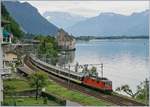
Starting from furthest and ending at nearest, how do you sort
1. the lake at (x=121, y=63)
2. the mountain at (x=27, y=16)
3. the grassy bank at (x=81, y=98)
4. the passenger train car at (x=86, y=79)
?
the lake at (x=121, y=63) → the passenger train car at (x=86, y=79) → the mountain at (x=27, y=16) → the grassy bank at (x=81, y=98)

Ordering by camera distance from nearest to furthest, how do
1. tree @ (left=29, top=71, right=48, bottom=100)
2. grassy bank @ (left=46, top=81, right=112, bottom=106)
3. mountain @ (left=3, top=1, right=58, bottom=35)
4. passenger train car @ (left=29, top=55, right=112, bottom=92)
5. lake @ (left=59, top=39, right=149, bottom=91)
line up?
grassy bank @ (left=46, top=81, right=112, bottom=106), mountain @ (left=3, top=1, right=58, bottom=35), tree @ (left=29, top=71, right=48, bottom=100), passenger train car @ (left=29, top=55, right=112, bottom=92), lake @ (left=59, top=39, right=149, bottom=91)

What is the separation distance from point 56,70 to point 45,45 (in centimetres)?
942

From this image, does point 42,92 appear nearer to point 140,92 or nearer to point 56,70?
point 140,92

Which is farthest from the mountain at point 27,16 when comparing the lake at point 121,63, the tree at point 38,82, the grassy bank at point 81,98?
the lake at point 121,63

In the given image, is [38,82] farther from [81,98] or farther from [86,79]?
[86,79]

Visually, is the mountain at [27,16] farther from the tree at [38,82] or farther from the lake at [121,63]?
the lake at [121,63]

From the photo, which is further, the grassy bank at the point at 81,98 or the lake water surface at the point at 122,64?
the lake water surface at the point at 122,64

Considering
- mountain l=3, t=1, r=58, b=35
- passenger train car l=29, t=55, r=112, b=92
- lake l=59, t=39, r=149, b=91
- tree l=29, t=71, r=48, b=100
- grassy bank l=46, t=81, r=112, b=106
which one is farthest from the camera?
lake l=59, t=39, r=149, b=91

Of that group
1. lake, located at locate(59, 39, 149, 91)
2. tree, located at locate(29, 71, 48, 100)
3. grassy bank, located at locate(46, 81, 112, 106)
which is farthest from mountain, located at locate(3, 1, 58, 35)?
lake, located at locate(59, 39, 149, 91)

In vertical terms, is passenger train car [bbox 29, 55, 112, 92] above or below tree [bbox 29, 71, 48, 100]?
below

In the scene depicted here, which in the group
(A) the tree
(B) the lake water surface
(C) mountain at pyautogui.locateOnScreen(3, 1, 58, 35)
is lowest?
(B) the lake water surface

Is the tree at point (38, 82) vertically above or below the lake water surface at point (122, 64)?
above

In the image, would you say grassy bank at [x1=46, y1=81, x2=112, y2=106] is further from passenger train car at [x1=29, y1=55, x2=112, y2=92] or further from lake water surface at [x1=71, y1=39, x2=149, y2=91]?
passenger train car at [x1=29, y1=55, x2=112, y2=92]

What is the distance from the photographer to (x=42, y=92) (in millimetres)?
5070
